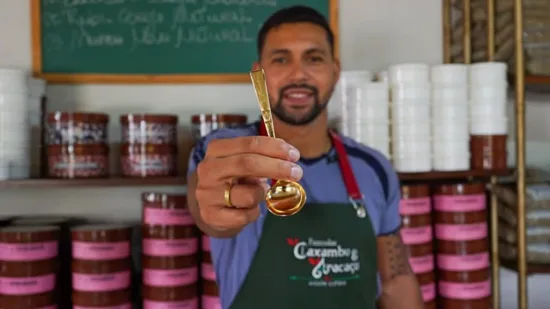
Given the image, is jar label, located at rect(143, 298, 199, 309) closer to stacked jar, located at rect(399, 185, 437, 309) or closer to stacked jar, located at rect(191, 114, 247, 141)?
stacked jar, located at rect(191, 114, 247, 141)

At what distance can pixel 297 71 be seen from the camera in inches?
41.4

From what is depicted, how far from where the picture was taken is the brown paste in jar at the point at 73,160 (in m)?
1.24

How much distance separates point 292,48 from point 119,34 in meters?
0.69

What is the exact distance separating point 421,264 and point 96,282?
84cm

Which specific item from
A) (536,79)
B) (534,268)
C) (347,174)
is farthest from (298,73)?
(534,268)

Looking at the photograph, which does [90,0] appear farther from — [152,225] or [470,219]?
[470,219]

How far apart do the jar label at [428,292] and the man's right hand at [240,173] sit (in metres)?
0.85

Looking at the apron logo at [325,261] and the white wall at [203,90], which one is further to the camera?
the white wall at [203,90]

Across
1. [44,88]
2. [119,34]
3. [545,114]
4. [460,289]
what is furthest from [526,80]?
[44,88]

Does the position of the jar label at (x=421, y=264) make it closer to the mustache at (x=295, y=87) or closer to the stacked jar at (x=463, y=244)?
the stacked jar at (x=463, y=244)

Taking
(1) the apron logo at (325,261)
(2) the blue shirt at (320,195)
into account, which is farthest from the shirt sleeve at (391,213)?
(1) the apron logo at (325,261)

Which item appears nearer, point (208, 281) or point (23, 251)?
point (23, 251)

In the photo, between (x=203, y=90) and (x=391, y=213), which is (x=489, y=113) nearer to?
(x=391, y=213)

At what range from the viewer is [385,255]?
114 cm
